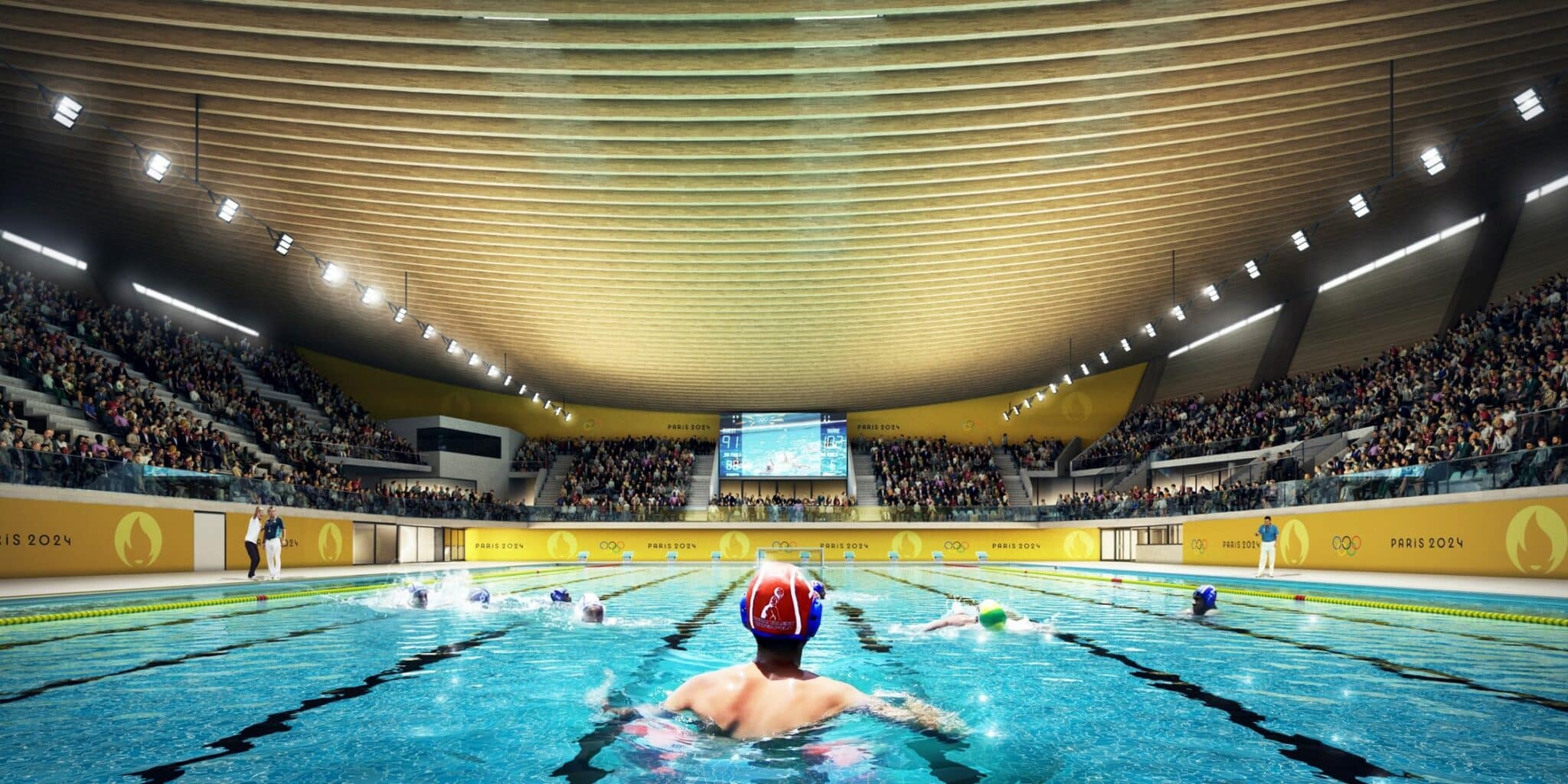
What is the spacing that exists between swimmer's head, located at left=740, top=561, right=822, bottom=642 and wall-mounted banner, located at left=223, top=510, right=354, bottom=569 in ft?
57.1

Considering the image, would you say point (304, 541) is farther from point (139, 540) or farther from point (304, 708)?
point (304, 708)

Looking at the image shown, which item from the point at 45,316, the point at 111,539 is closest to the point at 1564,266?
the point at 111,539

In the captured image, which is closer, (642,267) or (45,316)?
(642,267)

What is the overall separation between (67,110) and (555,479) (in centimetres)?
2631

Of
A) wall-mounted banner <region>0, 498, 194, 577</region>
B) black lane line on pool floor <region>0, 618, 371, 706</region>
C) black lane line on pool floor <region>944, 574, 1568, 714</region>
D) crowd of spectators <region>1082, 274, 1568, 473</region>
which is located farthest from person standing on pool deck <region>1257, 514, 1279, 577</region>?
wall-mounted banner <region>0, 498, 194, 577</region>

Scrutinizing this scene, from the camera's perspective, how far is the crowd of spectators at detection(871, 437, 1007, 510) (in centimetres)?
3294

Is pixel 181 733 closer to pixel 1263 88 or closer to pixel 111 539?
pixel 1263 88

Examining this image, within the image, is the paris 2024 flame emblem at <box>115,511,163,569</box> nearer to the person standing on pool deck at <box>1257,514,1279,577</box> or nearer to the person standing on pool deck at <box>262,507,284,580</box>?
the person standing on pool deck at <box>262,507,284,580</box>

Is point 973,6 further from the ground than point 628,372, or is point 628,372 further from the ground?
point 973,6

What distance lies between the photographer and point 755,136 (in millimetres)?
12961

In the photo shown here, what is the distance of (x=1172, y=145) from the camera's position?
1356cm

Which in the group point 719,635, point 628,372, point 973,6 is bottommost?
point 719,635

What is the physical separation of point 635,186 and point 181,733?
11.6m

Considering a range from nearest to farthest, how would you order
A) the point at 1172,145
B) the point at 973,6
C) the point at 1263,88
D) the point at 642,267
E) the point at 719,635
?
the point at 719,635 → the point at 973,6 → the point at 1263,88 → the point at 1172,145 → the point at 642,267
